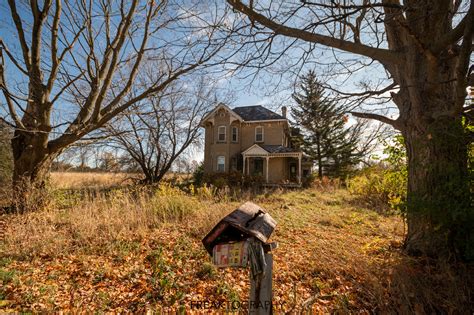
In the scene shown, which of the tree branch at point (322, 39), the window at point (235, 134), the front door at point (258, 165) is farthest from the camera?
the window at point (235, 134)

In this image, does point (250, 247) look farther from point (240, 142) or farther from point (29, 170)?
point (240, 142)

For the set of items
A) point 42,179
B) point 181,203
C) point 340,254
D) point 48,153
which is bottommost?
point 340,254

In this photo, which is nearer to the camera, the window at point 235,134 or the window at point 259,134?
the window at point 259,134

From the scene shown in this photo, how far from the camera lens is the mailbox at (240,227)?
4.84 ft

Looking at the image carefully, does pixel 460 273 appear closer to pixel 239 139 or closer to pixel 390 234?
pixel 390 234

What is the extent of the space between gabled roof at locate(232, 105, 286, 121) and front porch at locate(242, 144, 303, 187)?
2.82 m

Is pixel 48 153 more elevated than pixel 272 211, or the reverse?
pixel 48 153

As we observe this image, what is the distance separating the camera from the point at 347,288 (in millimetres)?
3066

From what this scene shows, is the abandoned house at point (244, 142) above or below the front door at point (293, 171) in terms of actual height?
above

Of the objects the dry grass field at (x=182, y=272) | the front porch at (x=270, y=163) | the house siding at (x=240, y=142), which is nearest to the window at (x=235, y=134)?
the house siding at (x=240, y=142)

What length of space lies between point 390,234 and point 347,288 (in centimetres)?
318

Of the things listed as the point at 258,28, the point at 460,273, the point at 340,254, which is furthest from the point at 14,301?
the point at 460,273

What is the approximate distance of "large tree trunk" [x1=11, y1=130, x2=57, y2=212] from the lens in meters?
6.53

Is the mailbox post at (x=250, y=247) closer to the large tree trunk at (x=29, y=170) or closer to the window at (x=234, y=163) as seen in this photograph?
the large tree trunk at (x=29, y=170)
